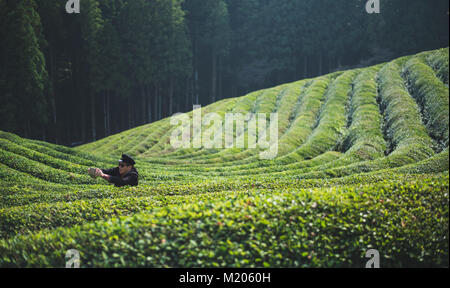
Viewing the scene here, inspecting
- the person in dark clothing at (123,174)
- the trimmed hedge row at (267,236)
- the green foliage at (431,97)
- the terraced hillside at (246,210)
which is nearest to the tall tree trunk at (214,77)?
the green foliage at (431,97)

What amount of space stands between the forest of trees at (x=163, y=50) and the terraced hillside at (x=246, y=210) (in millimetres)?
16159

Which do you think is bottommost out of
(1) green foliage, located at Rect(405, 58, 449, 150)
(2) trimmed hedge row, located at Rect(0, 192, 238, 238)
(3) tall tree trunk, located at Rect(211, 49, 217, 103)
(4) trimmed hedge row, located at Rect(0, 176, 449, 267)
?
(2) trimmed hedge row, located at Rect(0, 192, 238, 238)

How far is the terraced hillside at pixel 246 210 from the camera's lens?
590 centimetres

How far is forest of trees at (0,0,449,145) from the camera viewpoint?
31.0 meters

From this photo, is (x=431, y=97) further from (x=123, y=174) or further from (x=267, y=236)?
(x=267, y=236)

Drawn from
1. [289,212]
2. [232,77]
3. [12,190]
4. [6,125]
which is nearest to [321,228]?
[289,212]

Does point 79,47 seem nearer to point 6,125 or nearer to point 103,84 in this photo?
point 103,84

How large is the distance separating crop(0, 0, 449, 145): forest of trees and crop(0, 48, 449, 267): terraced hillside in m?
16.2

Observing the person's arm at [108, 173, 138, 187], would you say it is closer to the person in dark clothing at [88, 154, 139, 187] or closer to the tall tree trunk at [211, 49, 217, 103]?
the person in dark clothing at [88, 154, 139, 187]

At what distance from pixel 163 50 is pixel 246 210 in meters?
42.2

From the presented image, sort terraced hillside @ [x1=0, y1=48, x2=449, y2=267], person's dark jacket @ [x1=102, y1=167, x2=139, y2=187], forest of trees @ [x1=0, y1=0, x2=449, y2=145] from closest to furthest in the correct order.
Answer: terraced hillside @ [x1=0, y1=48, x2=449, y2=267] < person's dark jacket @ [x1=102, y1=167, x2=139, y2=187] < forest of trees @ [x1=0, y1=0, x2=449, y2=145]

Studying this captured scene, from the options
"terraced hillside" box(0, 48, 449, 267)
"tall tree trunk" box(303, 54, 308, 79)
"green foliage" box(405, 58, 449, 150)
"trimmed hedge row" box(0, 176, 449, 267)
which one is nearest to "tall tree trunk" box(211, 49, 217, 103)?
"tall tree trunk" box(303, 54, 308, 79)

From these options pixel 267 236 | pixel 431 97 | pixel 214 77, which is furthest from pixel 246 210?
pixel 214 77

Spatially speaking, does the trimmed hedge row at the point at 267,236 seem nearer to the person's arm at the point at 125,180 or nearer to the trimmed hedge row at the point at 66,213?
the trimmed hedge row at the point at 66,213
